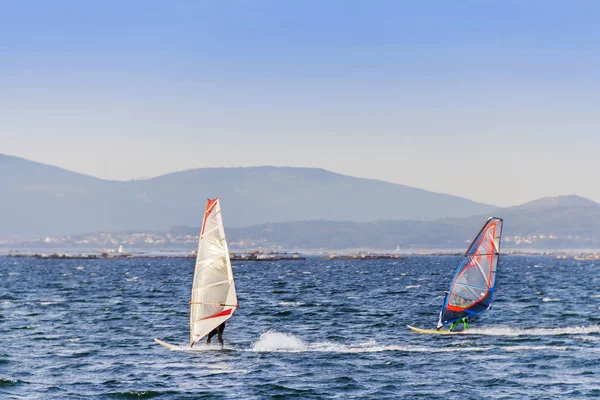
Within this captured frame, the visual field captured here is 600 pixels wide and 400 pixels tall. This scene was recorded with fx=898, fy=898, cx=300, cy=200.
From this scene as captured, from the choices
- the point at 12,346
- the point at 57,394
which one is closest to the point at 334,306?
the point at 12,346

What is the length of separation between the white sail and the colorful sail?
1437cm

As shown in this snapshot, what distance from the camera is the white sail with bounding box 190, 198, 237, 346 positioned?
4609 cm

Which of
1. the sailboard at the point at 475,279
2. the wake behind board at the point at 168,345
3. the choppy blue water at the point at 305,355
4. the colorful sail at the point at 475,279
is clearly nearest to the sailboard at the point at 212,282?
the choppy blue water at the point at 305,355

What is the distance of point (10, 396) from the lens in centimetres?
3775

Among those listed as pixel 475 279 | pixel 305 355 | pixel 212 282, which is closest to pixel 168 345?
pixel 212 282

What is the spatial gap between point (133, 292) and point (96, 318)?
128 feet

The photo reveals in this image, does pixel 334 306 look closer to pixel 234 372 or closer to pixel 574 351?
pixel 574 351

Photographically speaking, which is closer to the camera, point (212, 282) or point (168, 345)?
point (212, 282)

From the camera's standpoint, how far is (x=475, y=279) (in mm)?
53875

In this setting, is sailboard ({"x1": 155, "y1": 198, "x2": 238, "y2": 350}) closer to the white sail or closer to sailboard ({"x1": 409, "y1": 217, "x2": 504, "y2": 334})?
the white sail

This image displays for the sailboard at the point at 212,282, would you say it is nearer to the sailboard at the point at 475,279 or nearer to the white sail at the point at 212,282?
the white sail at the point at 212,282

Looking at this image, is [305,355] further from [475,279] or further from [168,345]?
[475,279]

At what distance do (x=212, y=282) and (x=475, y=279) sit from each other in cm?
1671

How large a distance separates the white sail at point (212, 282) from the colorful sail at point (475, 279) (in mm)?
14375
